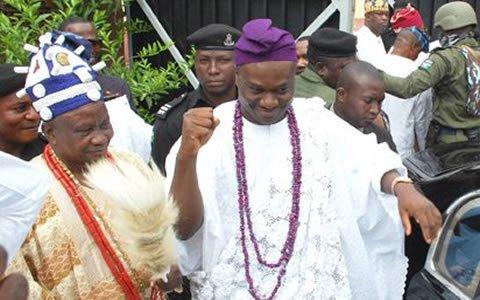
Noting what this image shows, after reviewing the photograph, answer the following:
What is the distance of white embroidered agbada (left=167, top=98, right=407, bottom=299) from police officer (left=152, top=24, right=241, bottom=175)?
3.66 ft

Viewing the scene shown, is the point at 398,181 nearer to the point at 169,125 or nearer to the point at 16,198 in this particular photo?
the point at 16,198

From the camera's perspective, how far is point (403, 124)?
5.34 meters

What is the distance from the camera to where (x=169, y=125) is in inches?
143

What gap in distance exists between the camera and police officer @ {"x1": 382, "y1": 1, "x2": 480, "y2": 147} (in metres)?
4.69

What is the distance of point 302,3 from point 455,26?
1.79 meters


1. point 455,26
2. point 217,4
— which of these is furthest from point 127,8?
point 455,26

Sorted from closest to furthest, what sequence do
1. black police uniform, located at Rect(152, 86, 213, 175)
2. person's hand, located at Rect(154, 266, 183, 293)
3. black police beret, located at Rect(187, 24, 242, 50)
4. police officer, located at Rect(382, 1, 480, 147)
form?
person's hand, located at Rect(154, 266, 183, 293)
black police uniform, located at Rect(152, 86, 213, 175)
black police beret, located at Rect(187, 24, 242, 50)
police officer, located at Rect(382, 1, 480, 147)

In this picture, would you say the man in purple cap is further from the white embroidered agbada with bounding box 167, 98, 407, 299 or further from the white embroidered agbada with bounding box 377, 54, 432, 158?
the white embroidered agbada with bounding box 377, 54, 432, 158

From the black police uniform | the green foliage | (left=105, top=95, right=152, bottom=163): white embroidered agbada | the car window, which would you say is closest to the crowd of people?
the car window

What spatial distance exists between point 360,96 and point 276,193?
1.16 metres

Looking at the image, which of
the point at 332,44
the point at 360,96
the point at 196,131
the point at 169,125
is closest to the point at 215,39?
the point at 169,125

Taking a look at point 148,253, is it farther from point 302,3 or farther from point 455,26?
point 302,3

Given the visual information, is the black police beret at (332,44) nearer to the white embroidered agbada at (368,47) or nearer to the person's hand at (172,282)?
the white embroidered agbada at (368,47)

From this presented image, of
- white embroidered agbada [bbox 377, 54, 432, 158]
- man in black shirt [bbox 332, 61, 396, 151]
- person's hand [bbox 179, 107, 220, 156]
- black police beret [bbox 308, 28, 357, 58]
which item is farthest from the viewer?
white embroidered agbada [bbox 377, 54, 432, 158]
